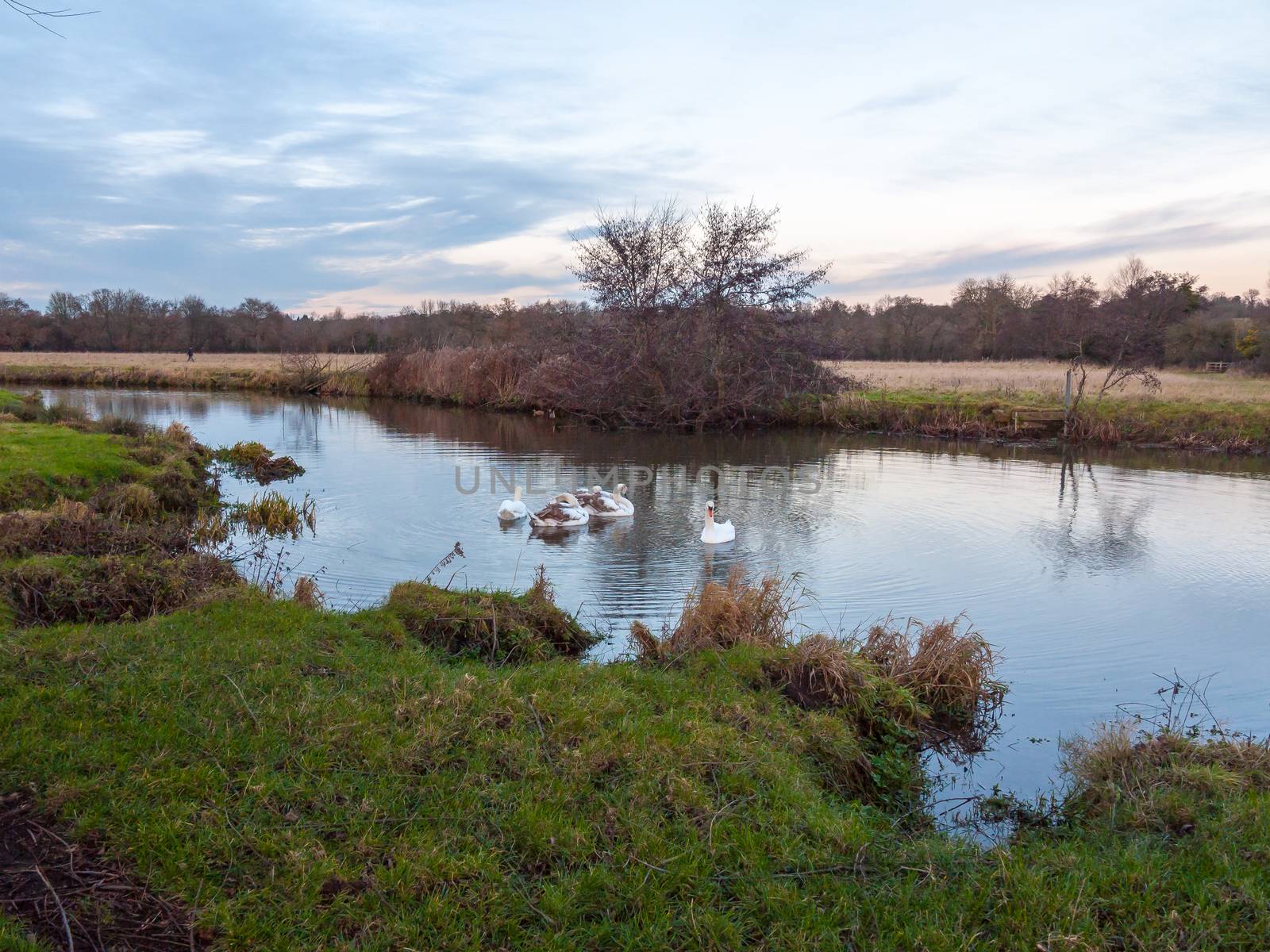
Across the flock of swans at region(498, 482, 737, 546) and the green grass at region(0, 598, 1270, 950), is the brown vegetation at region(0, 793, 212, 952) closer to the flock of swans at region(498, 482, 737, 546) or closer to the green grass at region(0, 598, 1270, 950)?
the green grass at region(0, 598, 1270, 950)

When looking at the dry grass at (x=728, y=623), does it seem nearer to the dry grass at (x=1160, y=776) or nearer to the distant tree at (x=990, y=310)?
the dry grass at (x=1160, y=776)

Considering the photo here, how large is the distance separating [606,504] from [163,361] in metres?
56.4

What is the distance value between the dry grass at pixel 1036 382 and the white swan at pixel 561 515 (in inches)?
821

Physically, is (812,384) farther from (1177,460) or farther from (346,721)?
(346,721)

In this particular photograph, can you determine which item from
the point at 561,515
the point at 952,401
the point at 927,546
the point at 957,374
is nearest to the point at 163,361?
the point at 957,374

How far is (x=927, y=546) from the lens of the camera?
12953 millimetres

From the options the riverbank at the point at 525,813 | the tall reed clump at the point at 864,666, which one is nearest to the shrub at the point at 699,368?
the tall reed clump at the point at 864,666

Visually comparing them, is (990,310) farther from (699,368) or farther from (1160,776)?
(1160,776)

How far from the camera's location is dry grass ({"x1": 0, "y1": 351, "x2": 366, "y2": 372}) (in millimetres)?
51719

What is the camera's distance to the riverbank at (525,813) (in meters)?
3.31

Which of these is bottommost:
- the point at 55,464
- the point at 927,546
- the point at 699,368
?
the point at 927,546

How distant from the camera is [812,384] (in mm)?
31016

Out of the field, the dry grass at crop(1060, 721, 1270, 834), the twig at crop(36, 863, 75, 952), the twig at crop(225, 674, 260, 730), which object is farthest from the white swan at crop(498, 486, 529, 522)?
the field

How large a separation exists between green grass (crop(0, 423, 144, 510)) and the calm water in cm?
Answer: 250
